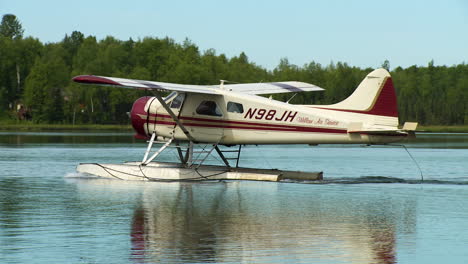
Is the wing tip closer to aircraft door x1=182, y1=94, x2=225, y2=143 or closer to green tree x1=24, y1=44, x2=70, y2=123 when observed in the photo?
aircraft door x1=182, y1=94, x2=225, y2=143

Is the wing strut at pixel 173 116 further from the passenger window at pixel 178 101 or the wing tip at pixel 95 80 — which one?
the wing tip at pixel 95 80

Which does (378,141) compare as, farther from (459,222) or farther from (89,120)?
(89,120)

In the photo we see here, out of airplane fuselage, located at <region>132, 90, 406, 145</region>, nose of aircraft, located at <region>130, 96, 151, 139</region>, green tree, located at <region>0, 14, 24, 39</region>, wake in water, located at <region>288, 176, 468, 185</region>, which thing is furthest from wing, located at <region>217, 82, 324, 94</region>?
green tree, located at <region>0, 14, 24, 39</region>

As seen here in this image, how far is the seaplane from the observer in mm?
16875

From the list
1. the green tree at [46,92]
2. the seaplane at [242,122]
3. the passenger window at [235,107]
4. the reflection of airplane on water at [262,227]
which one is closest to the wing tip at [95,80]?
the seaplane at [242,122]

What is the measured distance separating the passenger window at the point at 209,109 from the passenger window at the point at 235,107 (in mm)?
258

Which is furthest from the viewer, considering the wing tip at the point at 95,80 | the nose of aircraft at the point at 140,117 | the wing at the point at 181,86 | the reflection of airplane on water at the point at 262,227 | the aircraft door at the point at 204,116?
the nose of aircraft at the point at 140,117

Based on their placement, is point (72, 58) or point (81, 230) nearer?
point (81, 230)

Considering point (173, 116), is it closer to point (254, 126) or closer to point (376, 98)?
point (254, 126)

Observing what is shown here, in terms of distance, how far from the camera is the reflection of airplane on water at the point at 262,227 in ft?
30.6

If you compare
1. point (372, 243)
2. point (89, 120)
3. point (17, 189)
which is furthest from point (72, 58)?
point (372, 243)

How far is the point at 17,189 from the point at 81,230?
5942mm

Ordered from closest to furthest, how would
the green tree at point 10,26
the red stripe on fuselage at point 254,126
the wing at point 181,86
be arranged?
the wing at point 181,86 < the red stripe on fuselage at point 254,126 < the green tree at point 10,26

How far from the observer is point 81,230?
35.7ft
